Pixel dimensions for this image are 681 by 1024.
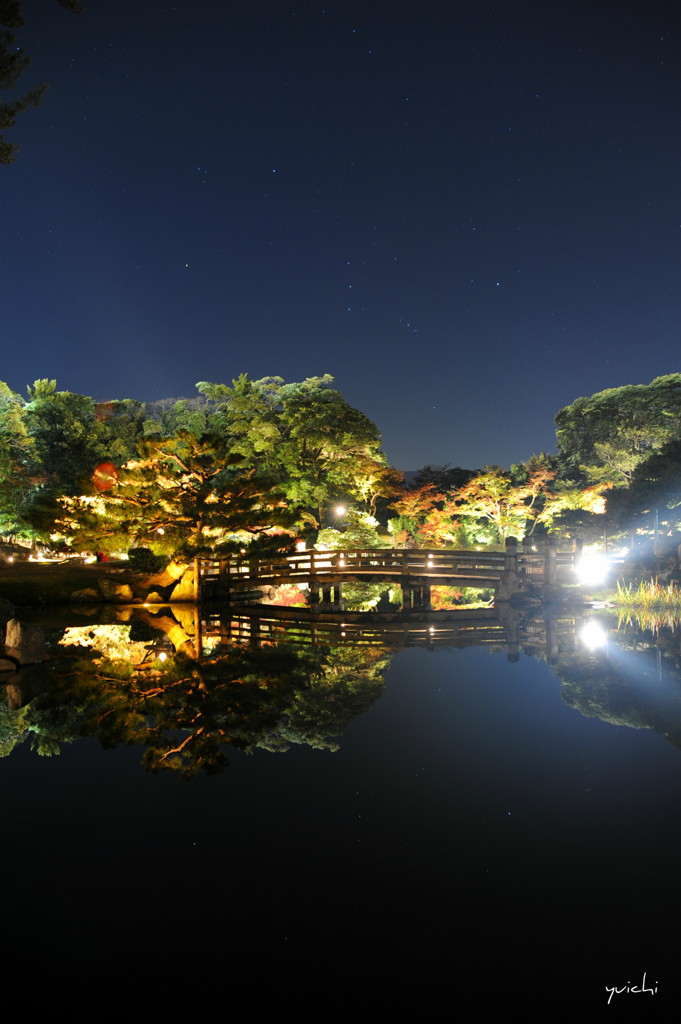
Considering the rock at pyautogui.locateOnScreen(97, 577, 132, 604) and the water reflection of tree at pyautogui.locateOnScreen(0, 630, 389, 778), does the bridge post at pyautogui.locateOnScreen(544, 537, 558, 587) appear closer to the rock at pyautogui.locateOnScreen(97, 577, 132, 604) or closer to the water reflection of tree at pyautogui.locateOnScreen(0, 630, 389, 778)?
the water reflection of tree at pyautogui.locateOnScreen(0, 630, 389, 778)

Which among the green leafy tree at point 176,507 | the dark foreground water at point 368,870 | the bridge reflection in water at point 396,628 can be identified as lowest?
the dark foreground water at point 368,870

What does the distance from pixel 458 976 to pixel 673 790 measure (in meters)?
2.83

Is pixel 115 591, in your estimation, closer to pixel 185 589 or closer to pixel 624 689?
pixel 185 589

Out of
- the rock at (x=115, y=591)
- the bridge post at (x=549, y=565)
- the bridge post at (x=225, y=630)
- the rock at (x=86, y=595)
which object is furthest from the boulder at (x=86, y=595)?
the bridge post at (x=549, y=565)

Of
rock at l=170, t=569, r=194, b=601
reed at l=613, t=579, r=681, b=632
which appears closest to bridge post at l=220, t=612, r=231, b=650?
rock at l=170, t=569, r=194, b=601

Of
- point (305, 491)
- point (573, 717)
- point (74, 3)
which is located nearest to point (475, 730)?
point (573, 717)

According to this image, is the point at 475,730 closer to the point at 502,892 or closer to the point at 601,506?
the point at 502,892

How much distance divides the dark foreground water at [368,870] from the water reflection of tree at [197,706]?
0.81 feet

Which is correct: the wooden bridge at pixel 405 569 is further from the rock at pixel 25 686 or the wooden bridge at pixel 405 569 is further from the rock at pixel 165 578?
the rock at pixel 25 686

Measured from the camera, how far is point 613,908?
10.3 feet

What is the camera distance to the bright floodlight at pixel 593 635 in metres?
10.5

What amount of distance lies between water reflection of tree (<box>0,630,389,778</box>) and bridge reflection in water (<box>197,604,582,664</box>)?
2.16m

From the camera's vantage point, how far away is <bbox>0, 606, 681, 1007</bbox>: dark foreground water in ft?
8.76

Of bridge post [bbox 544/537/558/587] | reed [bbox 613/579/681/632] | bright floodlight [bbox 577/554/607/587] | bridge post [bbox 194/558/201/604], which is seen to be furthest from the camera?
bright floodlight [bbox 577/554/607/587]
